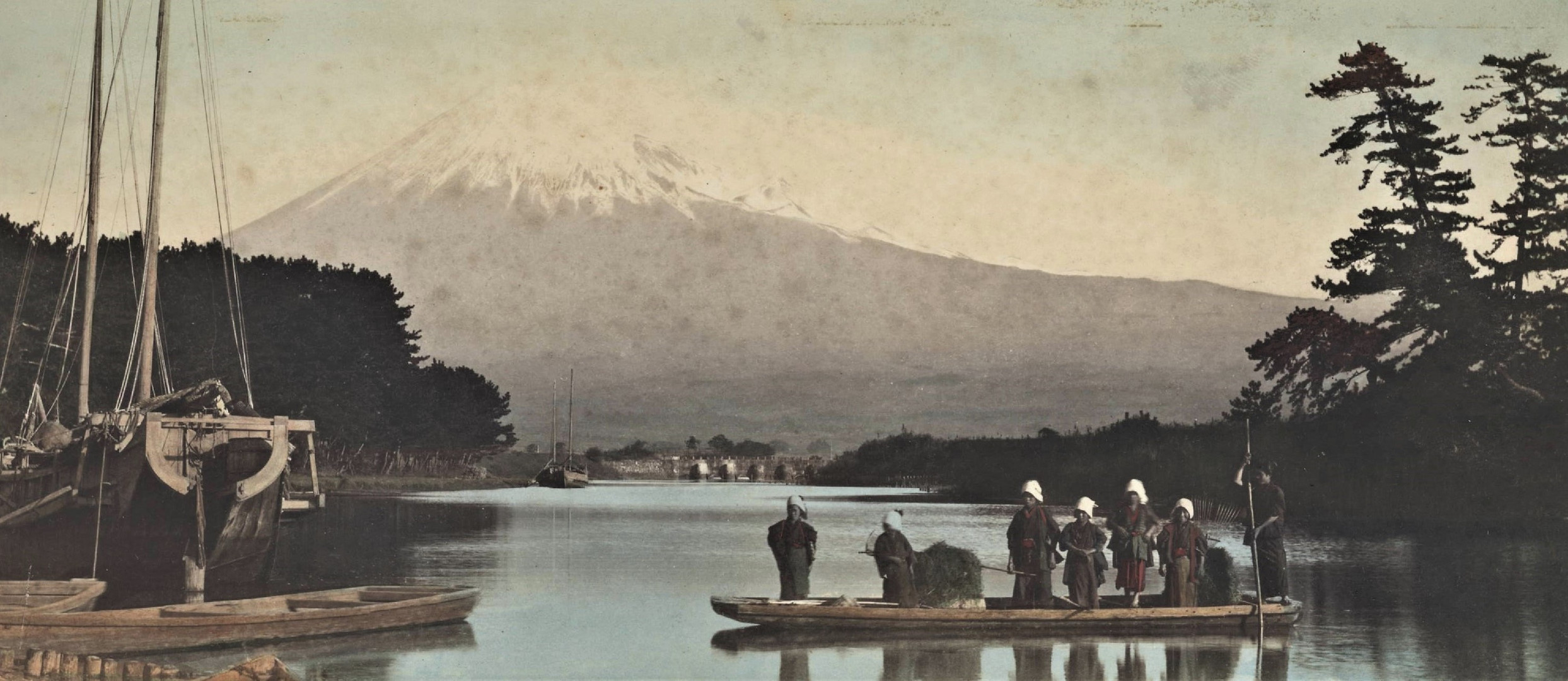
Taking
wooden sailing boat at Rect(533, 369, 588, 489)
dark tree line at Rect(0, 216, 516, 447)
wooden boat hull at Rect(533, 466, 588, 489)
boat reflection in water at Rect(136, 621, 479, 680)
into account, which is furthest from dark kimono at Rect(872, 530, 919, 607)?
wooden boat hull at Rect(533, 466, 588, 489)

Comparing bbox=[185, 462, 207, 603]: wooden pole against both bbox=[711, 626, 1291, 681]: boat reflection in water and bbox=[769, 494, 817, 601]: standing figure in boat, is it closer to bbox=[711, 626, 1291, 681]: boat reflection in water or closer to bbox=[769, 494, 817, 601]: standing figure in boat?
bbox=[711, 626, 1291, 681]: boat reflection in water

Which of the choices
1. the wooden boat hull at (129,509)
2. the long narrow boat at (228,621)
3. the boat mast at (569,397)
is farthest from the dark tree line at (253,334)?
the long narrow boat at (228,621)

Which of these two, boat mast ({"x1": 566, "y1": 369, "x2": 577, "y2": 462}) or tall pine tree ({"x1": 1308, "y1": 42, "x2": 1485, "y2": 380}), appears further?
boat mast ({"x1": 566, "y1": 369, "x2": 577, "y2": 462})

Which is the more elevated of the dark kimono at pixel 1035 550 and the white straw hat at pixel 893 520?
the white straw hat at pixel 893 520

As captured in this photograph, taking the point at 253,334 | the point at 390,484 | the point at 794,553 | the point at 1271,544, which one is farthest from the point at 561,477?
the point at 1271,544

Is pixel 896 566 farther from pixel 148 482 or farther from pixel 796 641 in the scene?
pixel 148 482

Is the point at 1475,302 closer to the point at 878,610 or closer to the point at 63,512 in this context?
the point at 878,610

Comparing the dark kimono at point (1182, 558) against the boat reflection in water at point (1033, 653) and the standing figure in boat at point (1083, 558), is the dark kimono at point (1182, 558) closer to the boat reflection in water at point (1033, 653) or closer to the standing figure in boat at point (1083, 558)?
the boat reflection in water at point (1033, 653)
